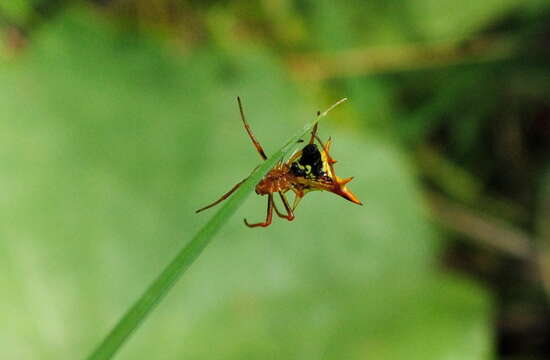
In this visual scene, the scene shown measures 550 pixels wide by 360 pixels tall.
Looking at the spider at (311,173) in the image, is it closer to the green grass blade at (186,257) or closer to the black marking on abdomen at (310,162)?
the black marking on abdomen at (310,162)

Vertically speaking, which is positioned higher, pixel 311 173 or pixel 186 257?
pixel 311 173

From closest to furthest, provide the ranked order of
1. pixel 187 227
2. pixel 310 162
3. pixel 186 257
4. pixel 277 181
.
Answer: pixel 186 257
pixel 310 162
pixel 277 181
pixel 187 227

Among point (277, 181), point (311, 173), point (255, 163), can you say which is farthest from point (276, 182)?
point (255, 163)

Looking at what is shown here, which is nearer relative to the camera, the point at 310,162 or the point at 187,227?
the point at 310,162

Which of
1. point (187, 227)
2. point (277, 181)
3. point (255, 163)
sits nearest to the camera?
point (277, 181)

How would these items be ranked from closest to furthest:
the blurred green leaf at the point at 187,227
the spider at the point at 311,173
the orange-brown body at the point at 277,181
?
1. the spider at the point at 311,173
2. the orange-brown body at the point at 277,181
3. the blurred green leaf at the point at 187,227

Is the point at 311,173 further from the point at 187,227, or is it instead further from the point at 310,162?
the point at 187,227

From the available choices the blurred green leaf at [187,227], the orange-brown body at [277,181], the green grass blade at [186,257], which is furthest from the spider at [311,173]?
the blurred green leaf at [187,227]

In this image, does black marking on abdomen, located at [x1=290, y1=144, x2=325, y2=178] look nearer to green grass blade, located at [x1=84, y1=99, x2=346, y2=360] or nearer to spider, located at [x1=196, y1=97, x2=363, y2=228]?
spider, located at [x1=196, y1=97, x2=363, y2=228]
